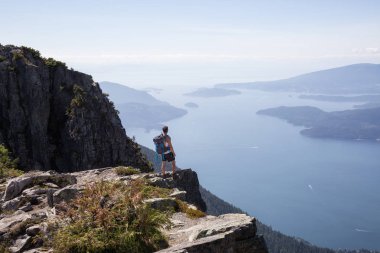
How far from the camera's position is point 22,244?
43.2ft

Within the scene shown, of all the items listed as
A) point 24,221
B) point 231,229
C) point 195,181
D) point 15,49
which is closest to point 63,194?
point 24,221

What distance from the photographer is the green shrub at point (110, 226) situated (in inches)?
448

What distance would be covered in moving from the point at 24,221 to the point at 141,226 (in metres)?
5.36

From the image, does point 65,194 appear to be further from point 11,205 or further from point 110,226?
point 110,226

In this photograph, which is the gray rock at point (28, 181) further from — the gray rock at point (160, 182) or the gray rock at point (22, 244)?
the gray rock at point (22, 244)

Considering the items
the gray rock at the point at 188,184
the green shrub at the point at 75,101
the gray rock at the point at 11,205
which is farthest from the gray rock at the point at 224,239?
the green shrub at the point at 75,101

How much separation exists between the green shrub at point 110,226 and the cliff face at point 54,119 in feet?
132

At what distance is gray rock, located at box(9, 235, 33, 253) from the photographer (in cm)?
1302

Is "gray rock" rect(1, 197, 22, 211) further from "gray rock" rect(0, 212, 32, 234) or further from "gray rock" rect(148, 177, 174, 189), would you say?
"gray rock" rect(148, 177, 174, 189)

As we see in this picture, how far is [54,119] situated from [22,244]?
44.7 metres

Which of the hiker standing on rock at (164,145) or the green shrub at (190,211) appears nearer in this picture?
the green shrub at (190,211)

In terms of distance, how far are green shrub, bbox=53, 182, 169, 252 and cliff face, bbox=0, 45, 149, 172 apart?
132 ft

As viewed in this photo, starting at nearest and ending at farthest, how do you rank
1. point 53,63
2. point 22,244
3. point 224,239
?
1. point 224,239
2. point 22,244
3. point 53,63

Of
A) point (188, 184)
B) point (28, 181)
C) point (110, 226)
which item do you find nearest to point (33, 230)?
point (110, 226)
